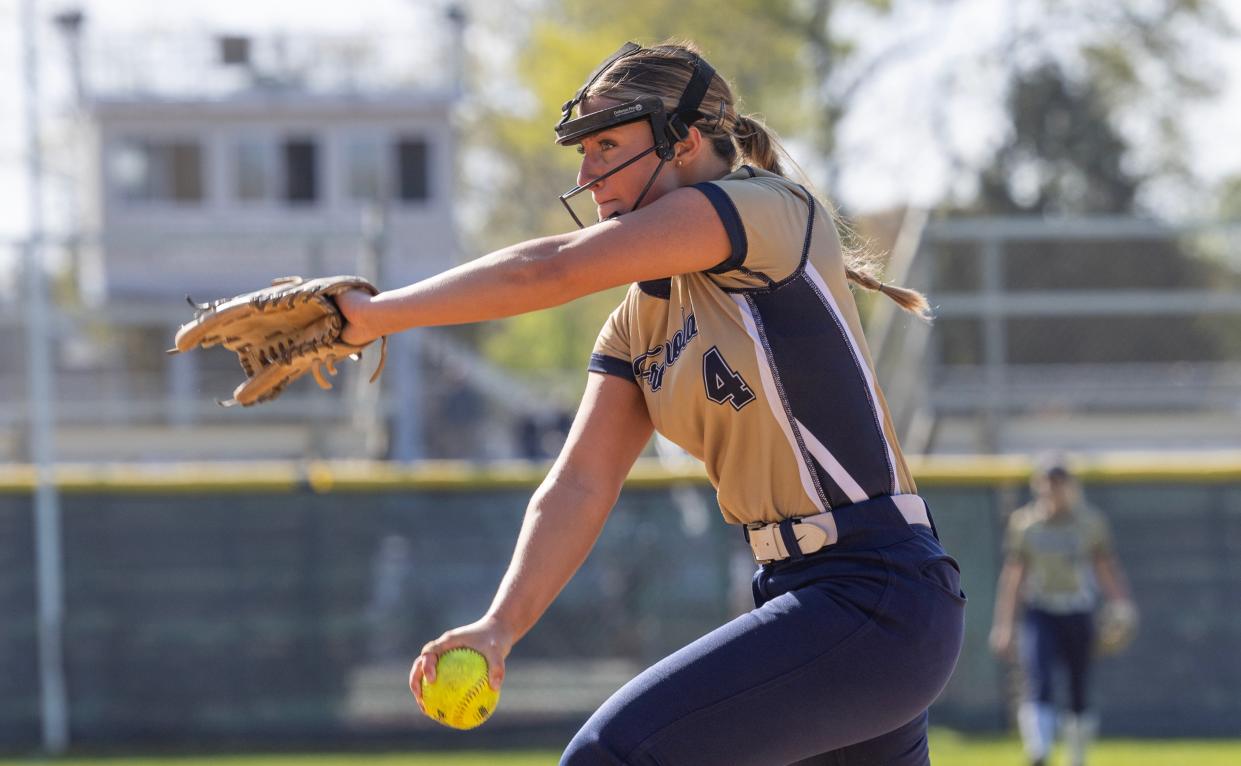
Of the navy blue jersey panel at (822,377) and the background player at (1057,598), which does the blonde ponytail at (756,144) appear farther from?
the background player at (1057,598)

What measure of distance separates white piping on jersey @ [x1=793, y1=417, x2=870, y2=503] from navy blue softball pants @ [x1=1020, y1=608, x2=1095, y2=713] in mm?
6626

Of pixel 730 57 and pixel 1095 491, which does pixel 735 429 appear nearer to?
pixel 1095 491

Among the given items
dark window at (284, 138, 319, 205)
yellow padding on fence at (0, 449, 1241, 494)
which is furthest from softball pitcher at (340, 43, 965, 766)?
dark window at (284, 138, 319, 205)

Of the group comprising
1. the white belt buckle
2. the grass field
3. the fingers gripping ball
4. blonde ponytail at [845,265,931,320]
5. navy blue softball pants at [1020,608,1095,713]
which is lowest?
the grass field

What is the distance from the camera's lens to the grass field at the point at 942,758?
988 centimetres

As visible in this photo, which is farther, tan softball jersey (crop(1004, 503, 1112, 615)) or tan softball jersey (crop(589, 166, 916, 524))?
tan softball jersey (crop(1004, 503, 1112, 615))

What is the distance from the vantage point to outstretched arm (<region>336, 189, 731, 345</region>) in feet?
9.87

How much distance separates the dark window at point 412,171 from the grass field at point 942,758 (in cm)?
2200

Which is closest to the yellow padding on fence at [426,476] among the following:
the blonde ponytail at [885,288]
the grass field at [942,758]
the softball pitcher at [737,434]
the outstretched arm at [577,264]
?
the grass field at [942,758]

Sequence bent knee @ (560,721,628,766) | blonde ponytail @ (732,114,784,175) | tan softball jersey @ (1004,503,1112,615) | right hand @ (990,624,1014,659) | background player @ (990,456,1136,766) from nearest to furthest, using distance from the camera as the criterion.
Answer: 1. bent knee @ (560,721,628,766)
2. blonde ponytail @ (732,114,784,175)
3. background player @ (990,456,1136,766)
4. tan softball jersey @ (1004,503,1112,615)
5. right hand @ (990,624,1014,659)

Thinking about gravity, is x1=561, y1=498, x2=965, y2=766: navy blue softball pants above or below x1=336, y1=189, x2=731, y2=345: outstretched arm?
below

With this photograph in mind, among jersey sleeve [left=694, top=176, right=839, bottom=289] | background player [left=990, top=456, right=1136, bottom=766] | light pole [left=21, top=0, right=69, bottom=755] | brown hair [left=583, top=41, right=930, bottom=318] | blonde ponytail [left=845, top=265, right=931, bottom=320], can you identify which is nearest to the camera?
jersey sleeve [left=694, top=176, right=839, bottom=289]

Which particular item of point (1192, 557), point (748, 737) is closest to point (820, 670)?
point (748, 737)

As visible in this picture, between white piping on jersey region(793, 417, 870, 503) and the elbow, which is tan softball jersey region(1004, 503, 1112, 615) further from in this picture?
the elbow
